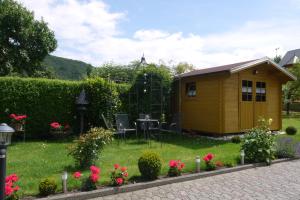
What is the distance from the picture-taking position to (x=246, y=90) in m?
12.5

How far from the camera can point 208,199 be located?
184 inches

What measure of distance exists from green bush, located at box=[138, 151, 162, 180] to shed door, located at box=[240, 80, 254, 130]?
7.59 metres

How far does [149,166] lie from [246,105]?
321 inches

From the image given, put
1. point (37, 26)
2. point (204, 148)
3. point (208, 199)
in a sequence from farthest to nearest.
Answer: point (37, 26) → point (204, 148) → point (208, 199)

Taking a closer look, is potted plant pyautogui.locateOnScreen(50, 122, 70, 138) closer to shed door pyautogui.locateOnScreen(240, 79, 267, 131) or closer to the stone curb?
the stone curb

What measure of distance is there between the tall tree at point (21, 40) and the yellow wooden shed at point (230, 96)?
15661 mm

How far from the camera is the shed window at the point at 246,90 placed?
12373mm

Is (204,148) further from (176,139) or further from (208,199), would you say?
(208,199)

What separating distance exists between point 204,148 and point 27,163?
5.27m

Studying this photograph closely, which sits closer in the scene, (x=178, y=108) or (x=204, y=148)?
(x=204, y=148)

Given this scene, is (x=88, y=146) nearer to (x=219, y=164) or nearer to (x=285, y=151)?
(x=219, y=164)

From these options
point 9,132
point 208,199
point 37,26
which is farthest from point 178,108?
point 37,26

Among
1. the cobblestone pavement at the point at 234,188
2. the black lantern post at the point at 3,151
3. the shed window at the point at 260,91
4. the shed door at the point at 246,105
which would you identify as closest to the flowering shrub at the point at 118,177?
the cobblestone pavement at the point at 234,188

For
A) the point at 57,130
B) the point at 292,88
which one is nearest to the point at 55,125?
the point at 57,130
